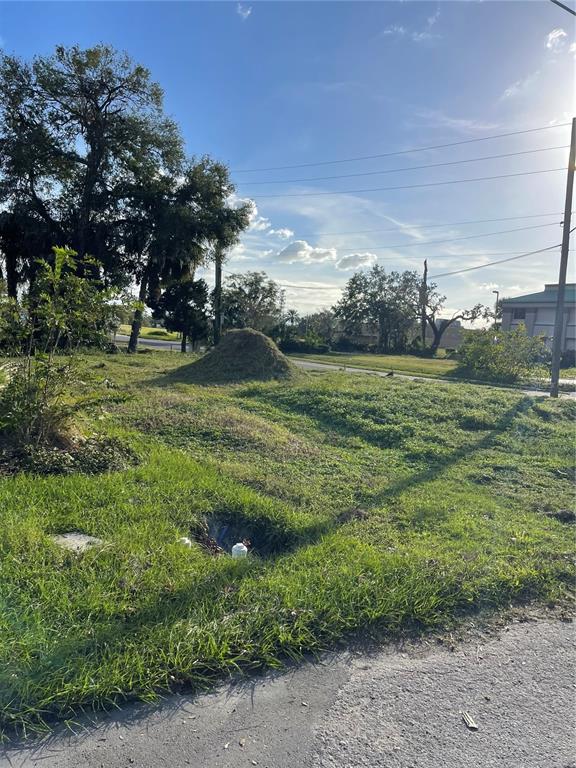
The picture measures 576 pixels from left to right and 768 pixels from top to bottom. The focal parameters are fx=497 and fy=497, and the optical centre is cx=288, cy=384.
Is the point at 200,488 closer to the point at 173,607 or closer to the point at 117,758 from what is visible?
the point at 173,607

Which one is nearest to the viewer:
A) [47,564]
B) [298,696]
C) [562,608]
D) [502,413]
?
[298,696]

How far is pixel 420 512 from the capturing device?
4484 mm

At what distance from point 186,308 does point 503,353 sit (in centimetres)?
1699

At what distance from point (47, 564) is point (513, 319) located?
49.4 m

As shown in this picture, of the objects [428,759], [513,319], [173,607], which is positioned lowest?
[428,759]

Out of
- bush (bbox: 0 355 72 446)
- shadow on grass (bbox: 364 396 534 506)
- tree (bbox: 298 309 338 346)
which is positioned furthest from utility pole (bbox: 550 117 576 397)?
tree (bbox: 298 309 338 346)

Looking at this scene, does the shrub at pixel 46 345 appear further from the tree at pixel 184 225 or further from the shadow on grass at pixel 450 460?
the tree at pixel 184 225

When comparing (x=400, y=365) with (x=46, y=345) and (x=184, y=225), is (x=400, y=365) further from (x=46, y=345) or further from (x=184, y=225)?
(x=46, y=345)

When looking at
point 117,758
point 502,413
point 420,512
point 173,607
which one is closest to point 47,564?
point 173,607

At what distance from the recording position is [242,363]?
14.0 meters

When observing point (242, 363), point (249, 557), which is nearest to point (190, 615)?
point (249, 557)

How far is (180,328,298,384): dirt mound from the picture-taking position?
13391 millimetres

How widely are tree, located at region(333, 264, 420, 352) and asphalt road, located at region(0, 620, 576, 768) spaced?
47.5 metres

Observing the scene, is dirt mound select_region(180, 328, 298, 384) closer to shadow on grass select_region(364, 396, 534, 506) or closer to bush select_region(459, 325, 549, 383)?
shadow on grass select_region(364, 396, 534, 506)
